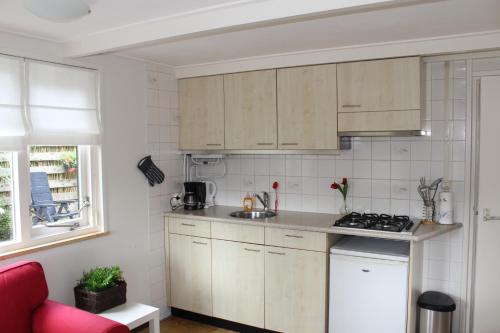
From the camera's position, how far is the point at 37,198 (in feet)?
9.75

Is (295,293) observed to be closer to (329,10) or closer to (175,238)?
(175,238)

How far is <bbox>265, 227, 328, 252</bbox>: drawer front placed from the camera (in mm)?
3150

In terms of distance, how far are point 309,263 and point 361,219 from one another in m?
0.51

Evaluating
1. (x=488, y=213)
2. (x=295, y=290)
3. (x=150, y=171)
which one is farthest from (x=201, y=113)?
(x=488, y=213)

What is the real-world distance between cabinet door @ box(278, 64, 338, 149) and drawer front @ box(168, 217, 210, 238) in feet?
3.05

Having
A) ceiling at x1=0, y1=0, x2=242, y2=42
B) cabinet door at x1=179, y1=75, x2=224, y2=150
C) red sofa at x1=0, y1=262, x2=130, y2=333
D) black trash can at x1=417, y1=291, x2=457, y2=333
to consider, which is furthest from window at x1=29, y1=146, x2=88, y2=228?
black trash can at x1=417, y1=291, x2=457, y2=333

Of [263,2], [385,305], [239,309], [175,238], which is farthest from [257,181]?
[263,2]

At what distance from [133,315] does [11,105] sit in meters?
1.57

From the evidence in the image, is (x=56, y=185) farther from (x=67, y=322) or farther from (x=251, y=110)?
(x=251, y=110)

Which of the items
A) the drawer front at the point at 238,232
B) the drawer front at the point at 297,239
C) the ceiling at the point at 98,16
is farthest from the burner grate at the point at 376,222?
the ceiling at the point at 98,16

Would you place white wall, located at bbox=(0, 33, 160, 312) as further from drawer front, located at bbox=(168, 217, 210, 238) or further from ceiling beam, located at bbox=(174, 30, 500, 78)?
ceiling beam, located at bbox=(174, 30, 500, 78)

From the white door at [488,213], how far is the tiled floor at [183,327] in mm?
2008

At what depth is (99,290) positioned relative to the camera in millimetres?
2932

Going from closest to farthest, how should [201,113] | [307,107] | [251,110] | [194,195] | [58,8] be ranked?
[58,8] → [307,107] → [251,110] → [201,113] → [194,195]
